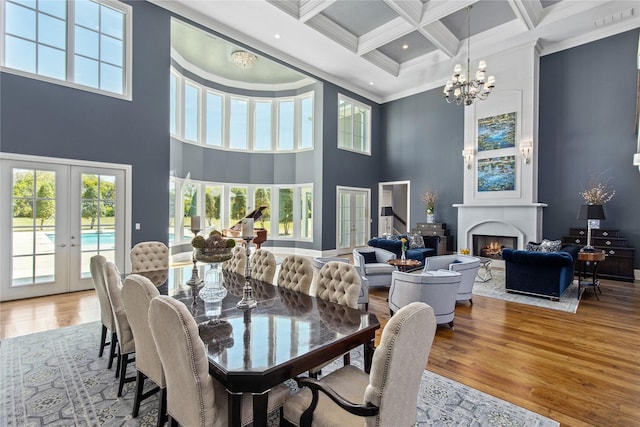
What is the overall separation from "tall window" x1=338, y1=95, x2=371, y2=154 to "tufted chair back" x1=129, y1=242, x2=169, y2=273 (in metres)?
6.89

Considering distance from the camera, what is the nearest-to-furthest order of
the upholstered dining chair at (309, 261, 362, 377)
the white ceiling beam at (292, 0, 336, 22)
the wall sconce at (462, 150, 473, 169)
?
the upholstered dining chair at (309, 261, 362, 377)
the white ceiling beam at (292, 0, 336, 22)
the wall sconce at (462, 150, 473, 169)

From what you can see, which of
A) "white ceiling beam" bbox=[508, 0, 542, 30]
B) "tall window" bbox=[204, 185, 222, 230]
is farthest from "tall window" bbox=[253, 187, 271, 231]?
"white ceiling beam" bbox=[508, 0, 542, 30]

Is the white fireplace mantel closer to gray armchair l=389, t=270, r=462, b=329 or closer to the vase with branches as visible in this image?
the vase with branches

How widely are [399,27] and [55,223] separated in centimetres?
770

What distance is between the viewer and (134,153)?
559 centimetres

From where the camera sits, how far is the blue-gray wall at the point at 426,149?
9078mm

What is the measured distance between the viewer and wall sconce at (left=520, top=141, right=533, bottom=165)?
7298 millimetres

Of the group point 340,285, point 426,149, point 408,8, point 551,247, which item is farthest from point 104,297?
point 426,149

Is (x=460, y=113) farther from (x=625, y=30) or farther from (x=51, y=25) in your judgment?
(x=51, y=25)

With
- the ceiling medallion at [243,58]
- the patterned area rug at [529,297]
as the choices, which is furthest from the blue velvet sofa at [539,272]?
the ceiling medallion at [243,58]

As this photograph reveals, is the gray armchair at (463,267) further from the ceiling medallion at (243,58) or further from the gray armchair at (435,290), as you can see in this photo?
the ceiling medallion at (243,58)

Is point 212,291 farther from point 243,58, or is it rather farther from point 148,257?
point 243,58

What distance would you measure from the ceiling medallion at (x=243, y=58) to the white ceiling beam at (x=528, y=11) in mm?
5976

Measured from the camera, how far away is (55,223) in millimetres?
4910
